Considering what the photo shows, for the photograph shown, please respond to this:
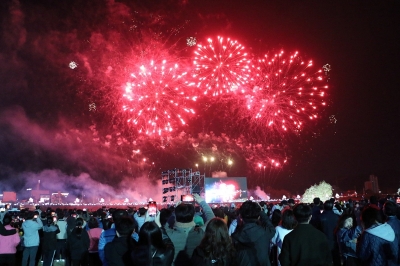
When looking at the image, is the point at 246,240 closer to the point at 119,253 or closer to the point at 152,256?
the point at 152,256

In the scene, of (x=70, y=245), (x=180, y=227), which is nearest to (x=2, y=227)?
(x=70, y=245)

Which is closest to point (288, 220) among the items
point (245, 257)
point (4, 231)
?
point (245, 257)

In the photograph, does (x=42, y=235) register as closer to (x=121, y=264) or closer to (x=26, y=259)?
(x=26, y=259)

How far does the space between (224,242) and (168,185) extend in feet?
113

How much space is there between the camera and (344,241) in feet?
21.3

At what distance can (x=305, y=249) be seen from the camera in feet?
13.9

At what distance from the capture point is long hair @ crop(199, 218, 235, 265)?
3574 millimetres

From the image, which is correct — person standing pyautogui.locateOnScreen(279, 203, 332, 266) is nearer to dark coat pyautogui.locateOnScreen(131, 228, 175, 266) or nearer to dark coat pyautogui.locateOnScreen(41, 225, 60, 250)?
dark coat pyautogui.locateOnScreen(131, 228, 175, 266)

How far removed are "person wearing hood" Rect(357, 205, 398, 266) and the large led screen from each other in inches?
1264

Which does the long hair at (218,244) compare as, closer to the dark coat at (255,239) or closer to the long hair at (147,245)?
the long hair at (147,245)

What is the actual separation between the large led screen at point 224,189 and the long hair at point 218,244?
33128 mm

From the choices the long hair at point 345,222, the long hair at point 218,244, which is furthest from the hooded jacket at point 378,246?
the long hair at point 218,244

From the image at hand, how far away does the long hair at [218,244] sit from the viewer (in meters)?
3.57

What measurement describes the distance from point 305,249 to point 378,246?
42.1 inches
